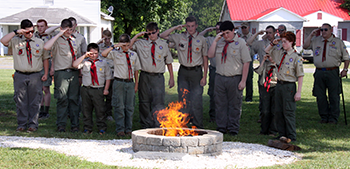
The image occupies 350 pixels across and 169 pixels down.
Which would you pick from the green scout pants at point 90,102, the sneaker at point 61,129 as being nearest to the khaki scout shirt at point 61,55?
the green scout pants at point 90,102

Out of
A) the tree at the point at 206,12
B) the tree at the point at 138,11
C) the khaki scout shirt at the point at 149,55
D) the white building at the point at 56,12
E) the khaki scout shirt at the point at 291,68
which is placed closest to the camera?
the khaki scout shirt at the point at 291,68

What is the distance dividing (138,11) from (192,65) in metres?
26.8

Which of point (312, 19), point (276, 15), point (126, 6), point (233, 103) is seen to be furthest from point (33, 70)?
point (312, 19)

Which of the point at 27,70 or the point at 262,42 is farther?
the point at 262,42

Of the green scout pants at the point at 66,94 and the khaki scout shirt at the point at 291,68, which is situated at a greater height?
the khaki scout shirt at the point at 291,68

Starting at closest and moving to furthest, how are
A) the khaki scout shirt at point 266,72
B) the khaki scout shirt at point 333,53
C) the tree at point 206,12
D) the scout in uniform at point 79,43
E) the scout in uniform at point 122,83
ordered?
the scout in uniform at point 122,83, the khaki scout shirt at point 266,72, the scout in uniform at point 79,43, the khaki scout shirt at point 333,53, the tree at point 206,12

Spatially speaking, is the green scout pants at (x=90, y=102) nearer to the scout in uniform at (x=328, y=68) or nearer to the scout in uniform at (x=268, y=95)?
the scout in uniform at (x=268, y=95)

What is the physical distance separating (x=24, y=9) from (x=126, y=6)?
8.83 meters

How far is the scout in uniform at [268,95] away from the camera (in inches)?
321

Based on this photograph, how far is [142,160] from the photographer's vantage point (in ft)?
19.5

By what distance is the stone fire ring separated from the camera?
6199 mm

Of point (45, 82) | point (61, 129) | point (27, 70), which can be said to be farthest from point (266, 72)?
point (45, 82)

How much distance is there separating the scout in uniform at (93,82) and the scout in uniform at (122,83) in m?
0.26

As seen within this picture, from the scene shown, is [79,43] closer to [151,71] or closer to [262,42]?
[151,71]
